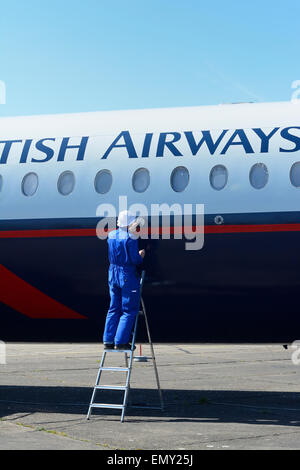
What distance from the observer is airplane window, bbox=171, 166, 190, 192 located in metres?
13.3

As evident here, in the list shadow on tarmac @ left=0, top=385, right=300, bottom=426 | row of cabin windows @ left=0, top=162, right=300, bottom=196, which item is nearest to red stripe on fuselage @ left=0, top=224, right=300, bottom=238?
row of cabin windows @ left=0, top=162, right=300, bottom=196

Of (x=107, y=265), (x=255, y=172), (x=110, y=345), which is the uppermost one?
(x=255, y=172)

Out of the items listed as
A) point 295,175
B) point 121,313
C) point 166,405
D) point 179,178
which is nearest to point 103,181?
point 179,178

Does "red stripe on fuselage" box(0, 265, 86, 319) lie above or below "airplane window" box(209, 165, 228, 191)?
below

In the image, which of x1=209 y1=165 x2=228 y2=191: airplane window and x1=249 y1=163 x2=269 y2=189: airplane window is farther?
x1=209 y1=165 x2=228 y2=191: airplane window

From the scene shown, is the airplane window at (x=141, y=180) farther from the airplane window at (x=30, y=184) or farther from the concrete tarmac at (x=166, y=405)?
the concrete tarmac at (x=166, y=405)

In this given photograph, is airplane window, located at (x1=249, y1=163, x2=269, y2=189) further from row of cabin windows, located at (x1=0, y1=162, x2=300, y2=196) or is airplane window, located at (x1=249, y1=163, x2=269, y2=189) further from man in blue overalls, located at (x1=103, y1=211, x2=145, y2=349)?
man in blue overalls, located at (x1=103, y1=211, x2=145, y2=349)

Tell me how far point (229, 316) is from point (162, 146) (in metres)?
3.01

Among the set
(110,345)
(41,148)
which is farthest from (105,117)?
(110,345)

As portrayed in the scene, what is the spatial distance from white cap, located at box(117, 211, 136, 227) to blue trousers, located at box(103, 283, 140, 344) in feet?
3.24

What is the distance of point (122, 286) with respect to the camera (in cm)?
1306

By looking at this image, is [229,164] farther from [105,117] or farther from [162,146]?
[105,117]

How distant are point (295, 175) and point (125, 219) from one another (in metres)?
2.78
